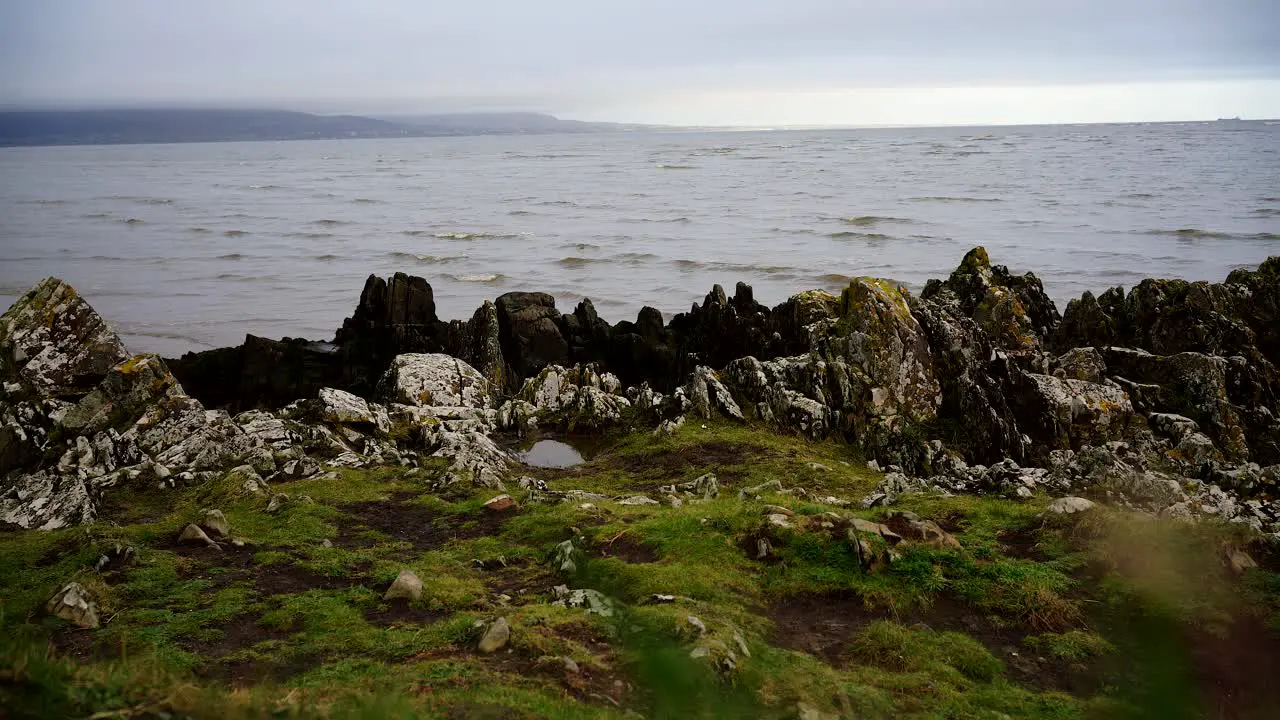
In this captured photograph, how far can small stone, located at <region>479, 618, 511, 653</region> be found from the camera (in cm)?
759

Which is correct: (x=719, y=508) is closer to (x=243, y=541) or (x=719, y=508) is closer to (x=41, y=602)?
(x=243, y=541)

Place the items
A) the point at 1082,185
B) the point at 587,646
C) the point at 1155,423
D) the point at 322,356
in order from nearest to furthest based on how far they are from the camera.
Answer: the point at 587,646 < the point at 1155,423 < the point at 322,356 < the point at 1082,185

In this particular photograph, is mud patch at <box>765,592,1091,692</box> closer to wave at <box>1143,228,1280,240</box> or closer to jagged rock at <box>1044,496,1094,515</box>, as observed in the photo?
jagged rock at <box>1044,496,1094,515</box>

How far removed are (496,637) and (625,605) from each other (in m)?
2.21

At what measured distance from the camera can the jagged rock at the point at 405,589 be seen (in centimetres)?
923

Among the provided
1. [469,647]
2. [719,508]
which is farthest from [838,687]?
[719,508]

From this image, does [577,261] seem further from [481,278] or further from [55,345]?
[55,345]

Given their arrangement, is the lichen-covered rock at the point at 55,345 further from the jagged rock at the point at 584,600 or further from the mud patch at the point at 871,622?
the mud patch at the point at 871,622

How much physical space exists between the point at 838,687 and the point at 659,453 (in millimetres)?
9268

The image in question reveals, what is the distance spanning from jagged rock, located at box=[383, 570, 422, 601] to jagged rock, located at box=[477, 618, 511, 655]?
5.67 feet

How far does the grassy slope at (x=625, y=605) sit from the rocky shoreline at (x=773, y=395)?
168cm

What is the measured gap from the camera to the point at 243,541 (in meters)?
11.2

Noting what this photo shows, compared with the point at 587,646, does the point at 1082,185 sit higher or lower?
A: higher

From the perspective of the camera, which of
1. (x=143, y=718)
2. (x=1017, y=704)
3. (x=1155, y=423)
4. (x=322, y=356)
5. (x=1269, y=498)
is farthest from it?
(x=322, y=356)
